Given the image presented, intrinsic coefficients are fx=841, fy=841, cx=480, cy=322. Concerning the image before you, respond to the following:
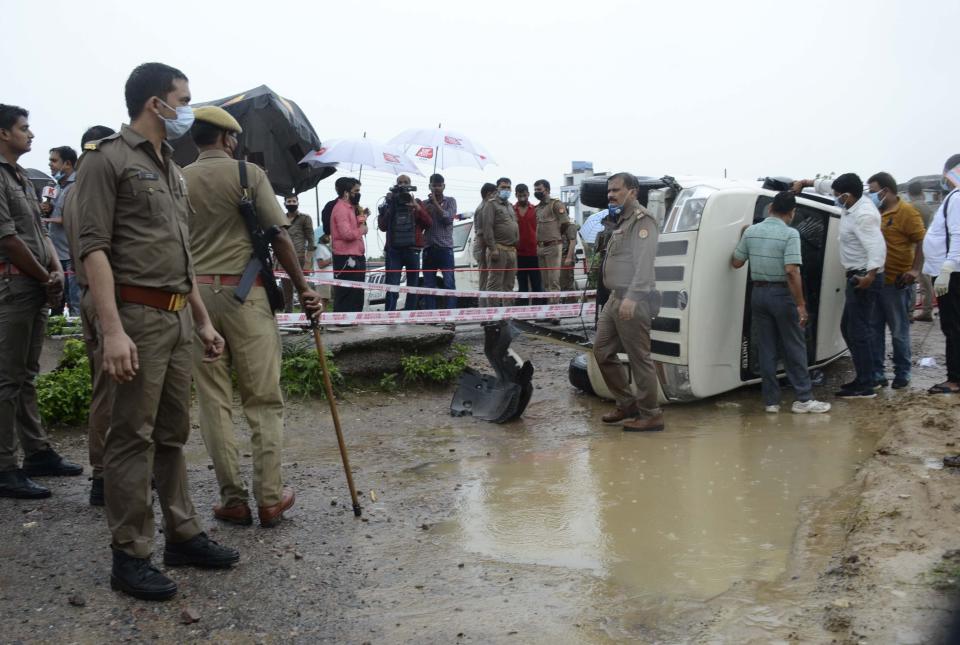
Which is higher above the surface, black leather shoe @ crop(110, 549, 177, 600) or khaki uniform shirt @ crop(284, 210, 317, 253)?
→ khaki uniform shirt @ crop(284, 210, 317, 253)

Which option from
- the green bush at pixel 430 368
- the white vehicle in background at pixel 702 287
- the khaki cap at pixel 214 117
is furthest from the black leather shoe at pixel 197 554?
the green bush at pixel 430 368

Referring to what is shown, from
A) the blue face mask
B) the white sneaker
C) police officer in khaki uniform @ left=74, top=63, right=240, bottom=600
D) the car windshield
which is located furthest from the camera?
the car windshield

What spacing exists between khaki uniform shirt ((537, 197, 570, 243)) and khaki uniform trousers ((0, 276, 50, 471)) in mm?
8286

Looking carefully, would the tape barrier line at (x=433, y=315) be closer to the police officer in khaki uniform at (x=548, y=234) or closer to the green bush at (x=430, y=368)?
the green bush at (x=430, y=368)

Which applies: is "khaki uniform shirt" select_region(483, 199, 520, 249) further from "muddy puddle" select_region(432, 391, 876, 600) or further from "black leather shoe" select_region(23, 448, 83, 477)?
"black leather shoe" select_region(23, 448, 83, 477)

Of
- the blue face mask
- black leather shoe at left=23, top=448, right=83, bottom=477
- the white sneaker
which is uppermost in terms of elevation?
the blue face mask

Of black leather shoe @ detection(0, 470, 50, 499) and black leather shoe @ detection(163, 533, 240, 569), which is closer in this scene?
black leather shoe @ detection(163, 533, 240, 569)

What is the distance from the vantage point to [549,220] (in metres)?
12.4

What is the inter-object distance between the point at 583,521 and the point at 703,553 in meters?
0.74

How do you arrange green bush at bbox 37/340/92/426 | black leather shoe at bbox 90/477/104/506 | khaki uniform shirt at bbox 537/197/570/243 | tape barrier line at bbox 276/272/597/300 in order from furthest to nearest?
khaki uniform shirt at bbox 537/197/570/243 → tape barrier line at bbox 276/272/597/300 → green bush at bbox 37/340/92/426 → black leather shoe at bbox 90/477/104/506

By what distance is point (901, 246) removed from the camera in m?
7.43

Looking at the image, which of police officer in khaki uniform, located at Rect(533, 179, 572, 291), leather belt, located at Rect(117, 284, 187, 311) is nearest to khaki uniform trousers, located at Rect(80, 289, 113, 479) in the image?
leather belt, located at Rect(117, 284, 187, 311)

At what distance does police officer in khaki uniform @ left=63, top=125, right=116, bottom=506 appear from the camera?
338cm

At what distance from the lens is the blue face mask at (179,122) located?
356 centimetres
